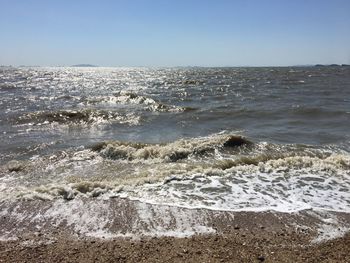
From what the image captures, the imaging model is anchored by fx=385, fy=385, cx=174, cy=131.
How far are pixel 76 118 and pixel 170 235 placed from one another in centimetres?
1825

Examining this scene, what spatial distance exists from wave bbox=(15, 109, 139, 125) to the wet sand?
1439cm

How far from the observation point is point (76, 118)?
24125mm

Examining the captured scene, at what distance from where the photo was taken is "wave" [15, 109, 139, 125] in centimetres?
2291

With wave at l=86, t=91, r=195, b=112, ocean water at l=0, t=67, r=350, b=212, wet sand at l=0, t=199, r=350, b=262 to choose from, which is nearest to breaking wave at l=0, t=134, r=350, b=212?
ocean water at l=0, t=67, r=350, b=212

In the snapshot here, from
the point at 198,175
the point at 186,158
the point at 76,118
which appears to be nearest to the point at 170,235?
the point at 198,175

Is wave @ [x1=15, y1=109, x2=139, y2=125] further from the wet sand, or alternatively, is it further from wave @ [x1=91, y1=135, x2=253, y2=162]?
the wet sand

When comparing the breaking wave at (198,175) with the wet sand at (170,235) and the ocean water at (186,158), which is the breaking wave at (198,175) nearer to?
the ocean water at (186,158)

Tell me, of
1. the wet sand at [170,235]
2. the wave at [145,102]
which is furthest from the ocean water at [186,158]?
the wave at [145,102]

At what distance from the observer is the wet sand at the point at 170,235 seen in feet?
20.7

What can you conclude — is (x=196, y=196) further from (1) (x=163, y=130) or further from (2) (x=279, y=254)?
(1) (x=163, y=130)

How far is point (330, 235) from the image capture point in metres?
7.19

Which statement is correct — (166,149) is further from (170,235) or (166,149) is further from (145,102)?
(145,102)

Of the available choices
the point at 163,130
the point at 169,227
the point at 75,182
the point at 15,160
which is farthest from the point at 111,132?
the point at 169,227

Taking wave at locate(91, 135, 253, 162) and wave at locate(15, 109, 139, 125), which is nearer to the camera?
wave at locate(91, 135, 253, 162)
